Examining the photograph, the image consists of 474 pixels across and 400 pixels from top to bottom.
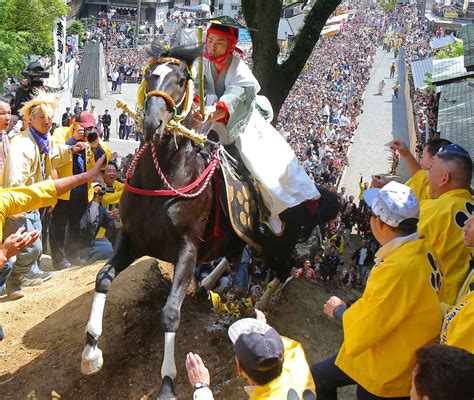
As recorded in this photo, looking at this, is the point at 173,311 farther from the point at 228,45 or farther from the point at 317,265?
the point at 317,265

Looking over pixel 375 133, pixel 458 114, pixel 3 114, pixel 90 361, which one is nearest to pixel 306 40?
pixel 3 114

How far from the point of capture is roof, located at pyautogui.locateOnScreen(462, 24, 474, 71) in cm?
1309

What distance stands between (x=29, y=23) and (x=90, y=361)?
2795 centimetres

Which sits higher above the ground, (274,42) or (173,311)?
(274,42)

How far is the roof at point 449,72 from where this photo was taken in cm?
1803

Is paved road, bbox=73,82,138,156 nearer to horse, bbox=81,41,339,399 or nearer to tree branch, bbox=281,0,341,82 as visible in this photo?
tree branch, bbox=281,0,341,82

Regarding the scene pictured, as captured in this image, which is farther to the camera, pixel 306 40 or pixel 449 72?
pixel 449 72

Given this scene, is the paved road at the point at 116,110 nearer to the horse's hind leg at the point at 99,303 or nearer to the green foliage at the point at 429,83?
the green foliage at the point at 429,83

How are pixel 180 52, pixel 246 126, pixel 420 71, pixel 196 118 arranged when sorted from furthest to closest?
1. pixel 420 71
2. pixel 246 126
3. pixel 196 118
4. pixel 180 52

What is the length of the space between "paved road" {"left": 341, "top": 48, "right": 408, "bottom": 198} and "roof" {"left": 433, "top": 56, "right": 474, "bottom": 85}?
14.5 ft

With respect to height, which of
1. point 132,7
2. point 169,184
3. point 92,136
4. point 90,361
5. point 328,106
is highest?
point 132,7

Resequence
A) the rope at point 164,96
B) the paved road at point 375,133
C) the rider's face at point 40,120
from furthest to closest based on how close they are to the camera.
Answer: the paved road at point 375,133 < the rider's face at point 40,120 < the rope at point 164,96

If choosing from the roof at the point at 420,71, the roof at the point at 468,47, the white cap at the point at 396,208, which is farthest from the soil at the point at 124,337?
the roof at the point at 420,71

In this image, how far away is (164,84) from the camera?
14.7 feet
